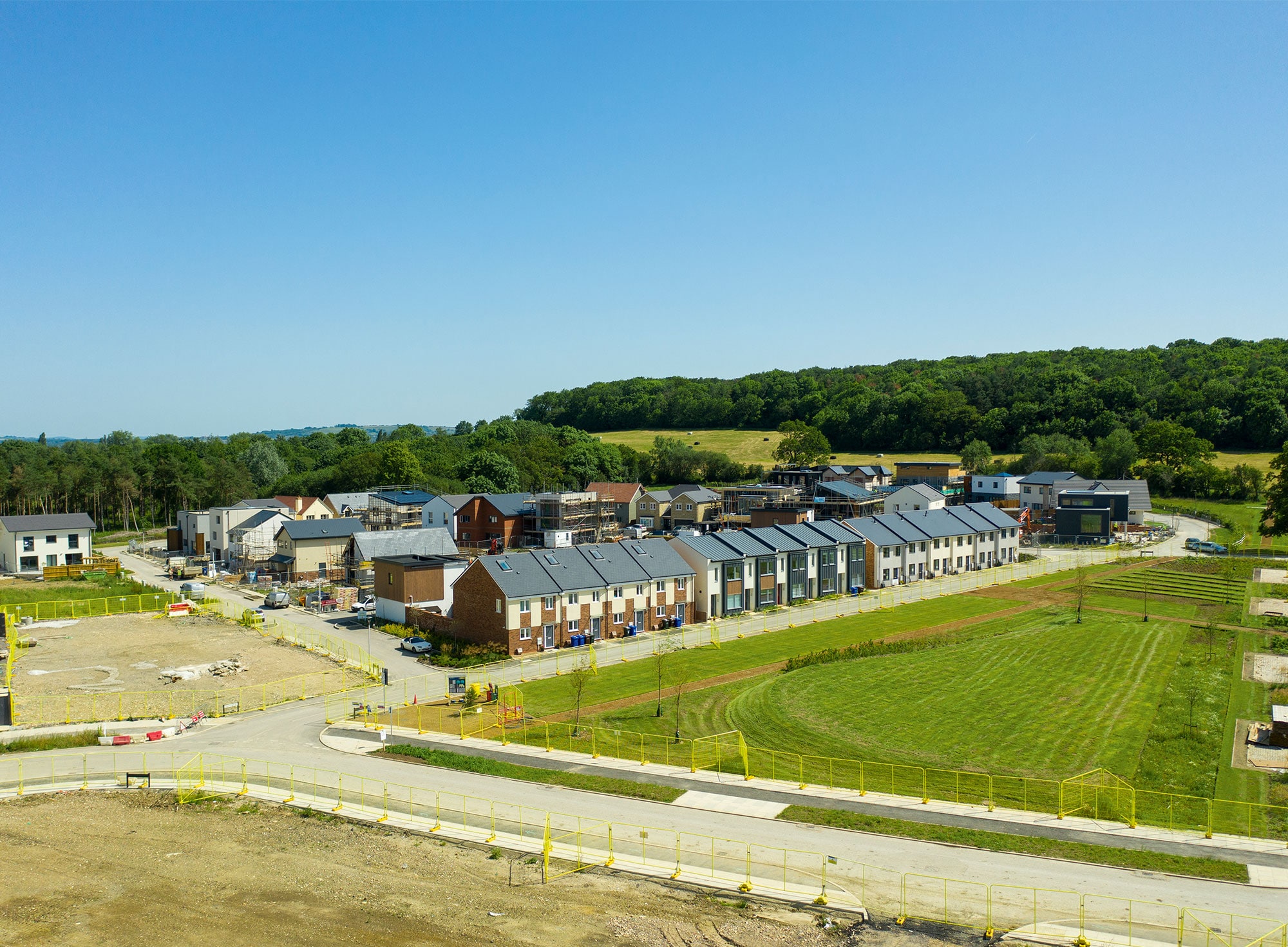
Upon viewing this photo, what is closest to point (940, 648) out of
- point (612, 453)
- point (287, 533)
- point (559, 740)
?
point (559, 740)

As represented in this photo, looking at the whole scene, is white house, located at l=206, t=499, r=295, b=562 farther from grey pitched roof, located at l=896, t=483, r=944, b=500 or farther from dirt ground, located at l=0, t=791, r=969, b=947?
grey pitched roof, located at l=896, t=483, r=944, b=500

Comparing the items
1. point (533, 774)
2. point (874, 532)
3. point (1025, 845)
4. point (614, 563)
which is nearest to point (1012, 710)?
point (1025, 845)

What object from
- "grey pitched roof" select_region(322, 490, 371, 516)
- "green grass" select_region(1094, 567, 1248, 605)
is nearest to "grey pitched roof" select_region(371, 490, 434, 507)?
"grey pitched roof" select_region(322, 490, 371, 516)

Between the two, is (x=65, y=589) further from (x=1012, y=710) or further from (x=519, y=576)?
(x=1012, y=710)

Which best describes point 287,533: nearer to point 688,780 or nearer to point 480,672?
point 480,672

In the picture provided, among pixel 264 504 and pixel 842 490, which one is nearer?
pixel 842 490

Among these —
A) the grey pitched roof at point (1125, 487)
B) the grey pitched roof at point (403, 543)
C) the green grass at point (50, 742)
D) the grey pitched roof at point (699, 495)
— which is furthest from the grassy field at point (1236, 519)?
the green grass at point (50, 742)
